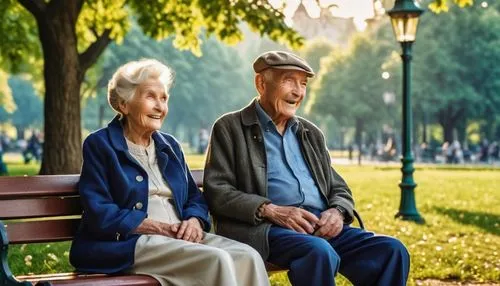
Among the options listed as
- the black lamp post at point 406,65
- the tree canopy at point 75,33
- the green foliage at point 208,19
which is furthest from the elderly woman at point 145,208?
the green foliage at point 208,19

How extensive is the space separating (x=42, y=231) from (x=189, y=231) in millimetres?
803

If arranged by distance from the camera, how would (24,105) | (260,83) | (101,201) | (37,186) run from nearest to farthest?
(101,201), (37,186), (260,83), (24,105)

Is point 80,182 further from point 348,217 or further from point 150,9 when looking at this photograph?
point 150,9

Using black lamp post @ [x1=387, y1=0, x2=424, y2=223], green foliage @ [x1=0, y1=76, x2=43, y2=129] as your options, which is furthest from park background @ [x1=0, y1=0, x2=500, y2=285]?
black lamp post @ [x1=387, y1=0, x2=424, y2=223]

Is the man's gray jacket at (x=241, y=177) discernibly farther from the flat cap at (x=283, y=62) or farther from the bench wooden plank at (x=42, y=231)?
the bench wooden plank at (x=42, y=231)

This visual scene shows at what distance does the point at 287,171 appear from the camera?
18.2 feet

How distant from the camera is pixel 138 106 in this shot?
515 cm

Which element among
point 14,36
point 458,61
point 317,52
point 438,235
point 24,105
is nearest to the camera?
point 438,235

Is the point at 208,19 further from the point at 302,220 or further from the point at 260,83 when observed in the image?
the point at 302,220

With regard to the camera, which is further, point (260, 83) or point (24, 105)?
point (24, 105)

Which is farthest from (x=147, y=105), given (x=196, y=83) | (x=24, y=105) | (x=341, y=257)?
(x=24, y=105)

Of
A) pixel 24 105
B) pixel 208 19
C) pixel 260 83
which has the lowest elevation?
pixel 260 83

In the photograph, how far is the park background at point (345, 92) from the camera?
13.0 metres

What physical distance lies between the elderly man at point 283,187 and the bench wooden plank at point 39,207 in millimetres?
718
